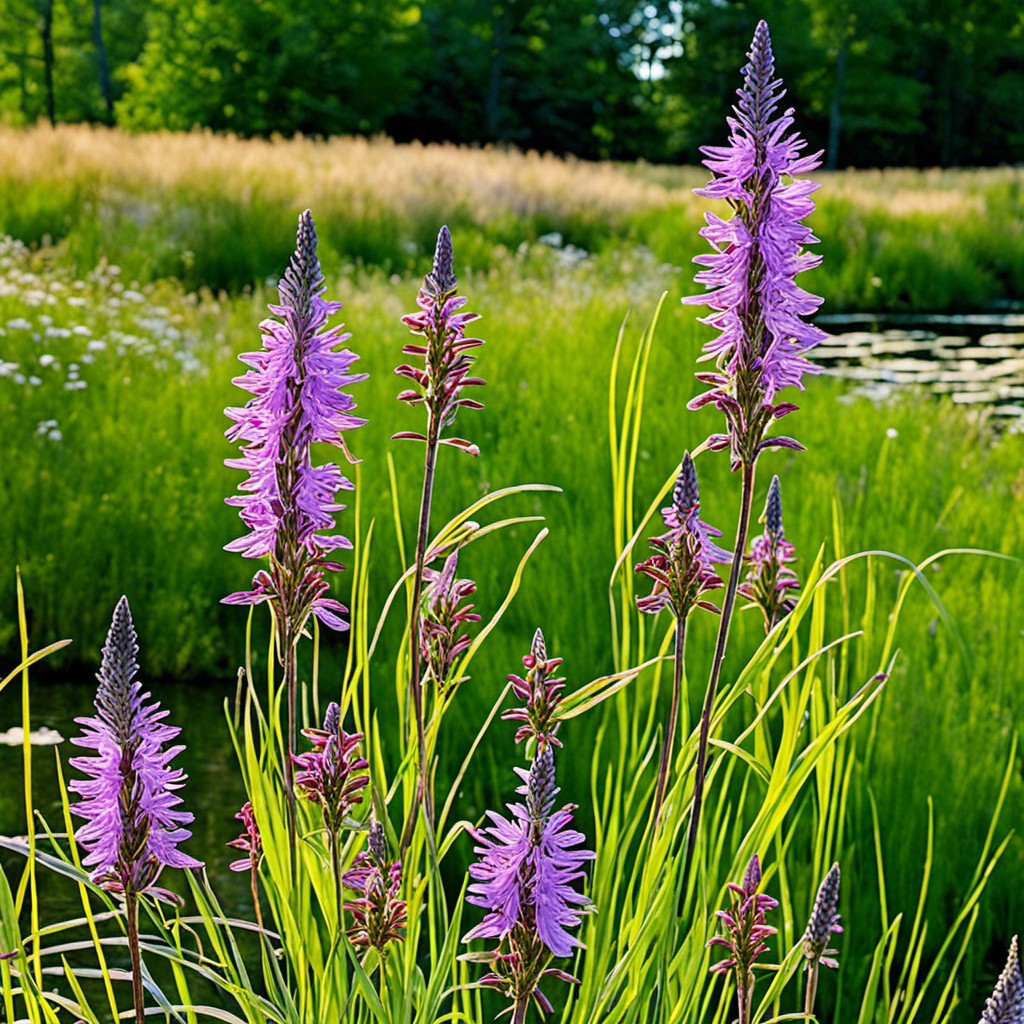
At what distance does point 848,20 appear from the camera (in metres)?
35.1

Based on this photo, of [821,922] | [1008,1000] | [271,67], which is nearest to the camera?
[1008,1000]

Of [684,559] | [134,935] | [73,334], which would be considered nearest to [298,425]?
[684,559]

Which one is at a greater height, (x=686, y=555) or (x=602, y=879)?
(x=686, y=555)

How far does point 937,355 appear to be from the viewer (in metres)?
10.9

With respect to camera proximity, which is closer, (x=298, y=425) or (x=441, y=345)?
(x=298, y=425)

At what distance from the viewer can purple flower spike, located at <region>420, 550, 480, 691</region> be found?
4.52 ft

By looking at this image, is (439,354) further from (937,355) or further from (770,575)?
(937,355)

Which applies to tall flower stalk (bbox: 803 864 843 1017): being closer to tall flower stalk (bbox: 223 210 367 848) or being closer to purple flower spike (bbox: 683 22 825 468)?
purple flower spike (bbox: 683 22 825 468)

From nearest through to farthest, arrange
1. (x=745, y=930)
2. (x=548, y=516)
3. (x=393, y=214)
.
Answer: (x=745, y=930), (x=548, y=516), (x=393, y=214)

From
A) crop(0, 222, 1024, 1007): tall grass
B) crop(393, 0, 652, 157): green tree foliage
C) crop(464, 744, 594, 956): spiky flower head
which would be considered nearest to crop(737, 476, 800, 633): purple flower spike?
crop(0, 222, 1024, 1007): tall grass

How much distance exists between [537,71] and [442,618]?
4028 centimetres

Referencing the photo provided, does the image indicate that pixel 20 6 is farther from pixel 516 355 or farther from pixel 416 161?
pixel 516 355

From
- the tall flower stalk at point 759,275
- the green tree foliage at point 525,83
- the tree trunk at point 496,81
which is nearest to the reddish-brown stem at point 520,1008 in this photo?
the tall flower stalk at point 759,275

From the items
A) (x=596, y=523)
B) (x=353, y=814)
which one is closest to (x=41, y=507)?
(x=596, y=523)
